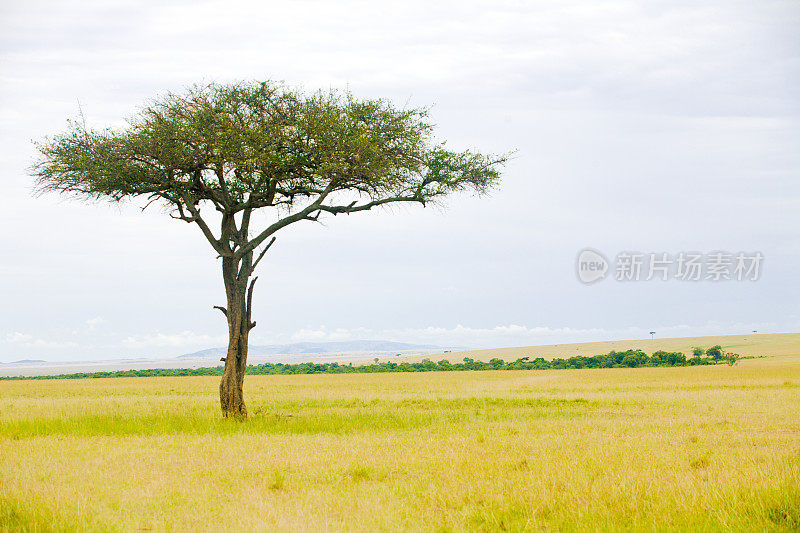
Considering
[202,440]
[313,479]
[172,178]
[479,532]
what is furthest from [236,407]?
[479,532]

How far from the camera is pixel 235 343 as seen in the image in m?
22.6

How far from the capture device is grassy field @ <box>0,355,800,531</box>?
8734mm

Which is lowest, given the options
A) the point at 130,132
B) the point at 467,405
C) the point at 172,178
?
the point at 467,405

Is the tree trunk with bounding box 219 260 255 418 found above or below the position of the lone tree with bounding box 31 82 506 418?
below

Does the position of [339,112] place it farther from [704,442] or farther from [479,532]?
[479,532]

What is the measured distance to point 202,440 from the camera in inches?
658

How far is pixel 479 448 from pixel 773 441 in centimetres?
728

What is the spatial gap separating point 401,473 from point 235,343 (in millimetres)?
12028

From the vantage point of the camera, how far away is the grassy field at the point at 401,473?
873 cm

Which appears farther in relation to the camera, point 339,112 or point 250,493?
point 339,112

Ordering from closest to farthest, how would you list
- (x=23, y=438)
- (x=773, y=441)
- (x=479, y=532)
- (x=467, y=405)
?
(x=479, y=532) < (x=773, y=441) < (x=23, y=438) < (x=467, y=405)

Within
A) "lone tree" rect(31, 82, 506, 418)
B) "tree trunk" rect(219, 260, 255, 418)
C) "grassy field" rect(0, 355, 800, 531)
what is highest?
"lone tree" rect(31, 82, 506, 418)

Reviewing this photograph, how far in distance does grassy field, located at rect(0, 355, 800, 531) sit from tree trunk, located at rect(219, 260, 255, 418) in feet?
2.72

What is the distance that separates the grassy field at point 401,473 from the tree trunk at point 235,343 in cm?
83
